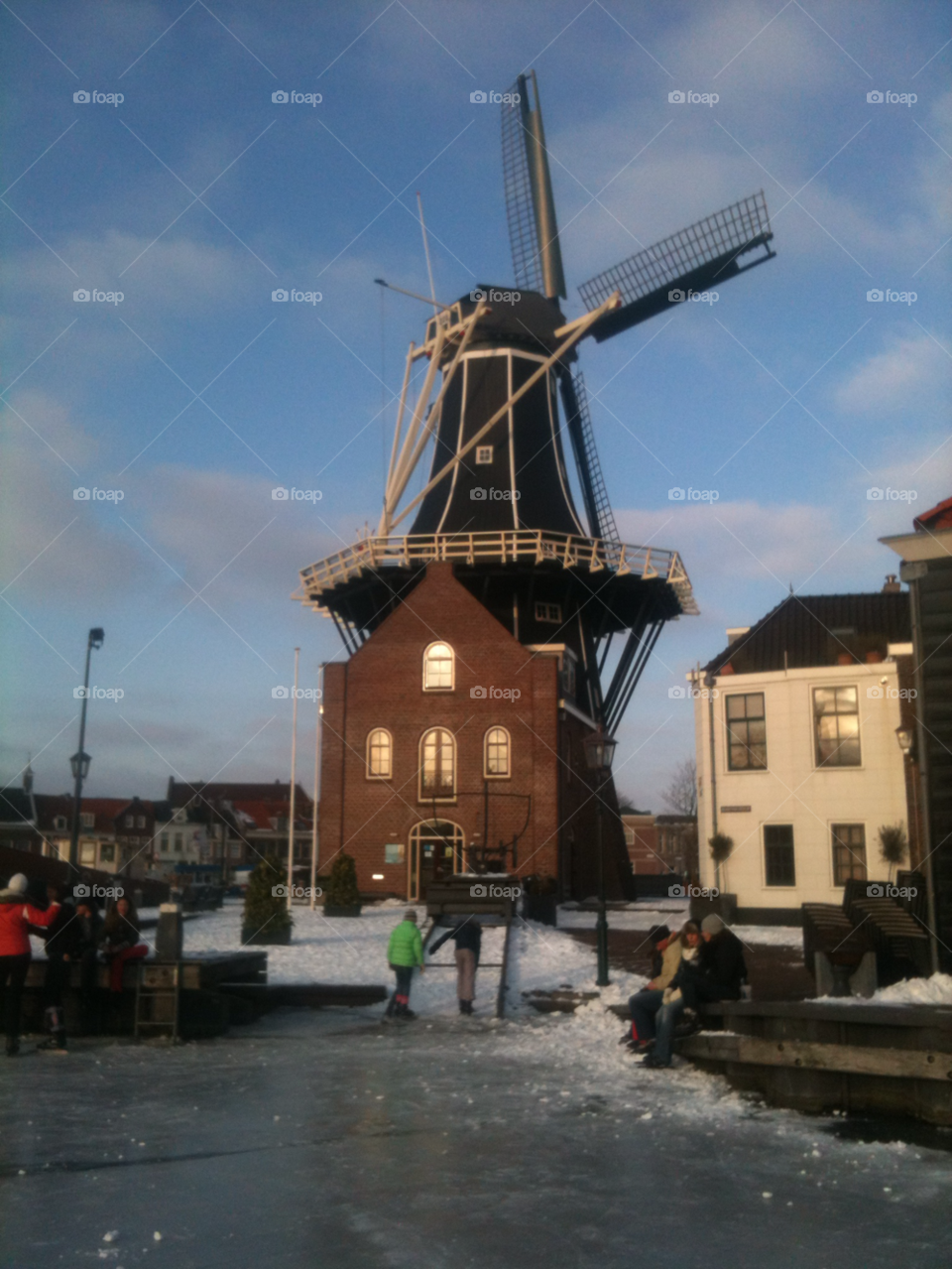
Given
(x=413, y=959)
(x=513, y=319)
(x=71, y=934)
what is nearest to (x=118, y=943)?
(x=71, y=934)

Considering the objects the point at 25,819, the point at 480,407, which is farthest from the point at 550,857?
the point at 25,819

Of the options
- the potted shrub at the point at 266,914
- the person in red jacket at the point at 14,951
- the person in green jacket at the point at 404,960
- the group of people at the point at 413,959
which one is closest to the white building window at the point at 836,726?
the potted shrub at the point at 266,914

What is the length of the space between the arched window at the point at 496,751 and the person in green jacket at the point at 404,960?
19231mm

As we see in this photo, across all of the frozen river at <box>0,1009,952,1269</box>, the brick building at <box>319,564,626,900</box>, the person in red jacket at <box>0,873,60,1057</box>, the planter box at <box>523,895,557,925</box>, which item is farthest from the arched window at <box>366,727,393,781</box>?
the frozen river at <box>0,1009,952,1269</box>

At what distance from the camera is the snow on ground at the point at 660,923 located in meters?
24.1

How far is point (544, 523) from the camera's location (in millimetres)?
38656

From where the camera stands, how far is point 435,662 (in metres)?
36.0

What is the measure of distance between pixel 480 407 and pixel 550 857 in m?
15.4

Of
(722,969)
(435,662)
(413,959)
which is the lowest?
(413,959)

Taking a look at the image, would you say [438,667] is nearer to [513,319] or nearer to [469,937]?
[513,319]

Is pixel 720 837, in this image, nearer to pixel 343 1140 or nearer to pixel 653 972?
pixel 653 972

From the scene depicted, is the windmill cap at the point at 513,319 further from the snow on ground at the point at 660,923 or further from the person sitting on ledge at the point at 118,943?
the person sitting on ledge at the point at 118,943

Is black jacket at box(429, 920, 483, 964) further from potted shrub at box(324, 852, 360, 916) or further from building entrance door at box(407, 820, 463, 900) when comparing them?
building entrance door at box(407, 820, 463, 900)

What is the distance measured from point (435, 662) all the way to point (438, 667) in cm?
19
